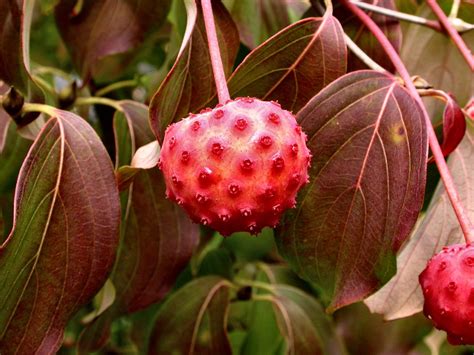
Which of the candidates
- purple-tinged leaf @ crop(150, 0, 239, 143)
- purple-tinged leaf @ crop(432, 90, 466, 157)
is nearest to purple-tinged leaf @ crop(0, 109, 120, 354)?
purple-tinged leaf @ crop(150, 0, 239, 143)

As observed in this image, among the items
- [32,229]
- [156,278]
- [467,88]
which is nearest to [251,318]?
[156,278]

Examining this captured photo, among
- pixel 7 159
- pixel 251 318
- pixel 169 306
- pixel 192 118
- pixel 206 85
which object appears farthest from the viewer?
pixel 251 318

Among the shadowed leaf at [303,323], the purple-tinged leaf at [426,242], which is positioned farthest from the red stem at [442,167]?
the shadowed leaf at [303,323]

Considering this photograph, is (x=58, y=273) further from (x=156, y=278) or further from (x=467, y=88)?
(x=467, y=88)

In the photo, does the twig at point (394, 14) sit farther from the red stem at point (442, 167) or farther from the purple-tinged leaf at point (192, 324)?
the purple-tinged leaf at point (192, 324)

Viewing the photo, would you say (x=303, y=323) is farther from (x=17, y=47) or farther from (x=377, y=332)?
(x=17, y=47)

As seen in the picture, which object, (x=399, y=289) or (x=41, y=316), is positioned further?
(x=399, y=289)
